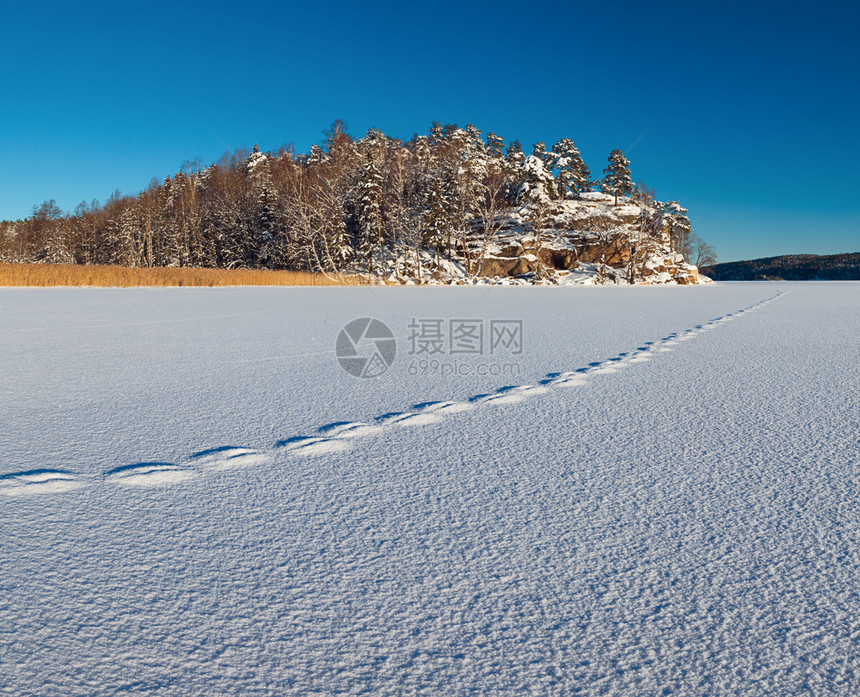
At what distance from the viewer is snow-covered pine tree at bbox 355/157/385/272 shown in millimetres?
37656

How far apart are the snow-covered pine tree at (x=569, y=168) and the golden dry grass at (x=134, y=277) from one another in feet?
88.3

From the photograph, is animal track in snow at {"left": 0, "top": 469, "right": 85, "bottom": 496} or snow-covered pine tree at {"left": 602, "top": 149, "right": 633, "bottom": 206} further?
snow-covered pine tree at {"left": 602, "top": 149, "right": 633, "bottom": 206}

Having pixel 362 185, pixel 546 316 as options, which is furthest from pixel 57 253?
pixel 546 316

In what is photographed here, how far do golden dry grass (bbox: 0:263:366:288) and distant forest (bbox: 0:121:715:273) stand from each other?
18.4ft

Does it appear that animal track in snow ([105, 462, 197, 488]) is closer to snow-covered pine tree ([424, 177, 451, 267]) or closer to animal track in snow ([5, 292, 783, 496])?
animal track in snow ([5, 292, 783, 496])

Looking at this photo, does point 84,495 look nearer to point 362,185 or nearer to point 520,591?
point 520,591

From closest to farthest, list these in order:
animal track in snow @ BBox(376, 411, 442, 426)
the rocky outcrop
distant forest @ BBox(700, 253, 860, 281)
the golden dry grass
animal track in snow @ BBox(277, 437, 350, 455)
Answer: animal track in snow @ BBox(277, 437, 350, 455), animal track in snow @ BBox(376, 411, 442, 426), the golden dry grass, the rocky outcrop, distant forest @ BBox(700, 253, 860, 281)

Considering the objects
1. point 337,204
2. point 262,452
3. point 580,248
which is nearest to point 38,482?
point 262,452

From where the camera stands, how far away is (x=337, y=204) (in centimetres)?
3603

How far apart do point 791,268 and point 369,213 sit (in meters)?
92.0

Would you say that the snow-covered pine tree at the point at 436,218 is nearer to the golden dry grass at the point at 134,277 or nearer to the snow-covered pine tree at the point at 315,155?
the golden dry grass at the point at 134,277

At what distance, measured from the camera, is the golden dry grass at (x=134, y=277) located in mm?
19328

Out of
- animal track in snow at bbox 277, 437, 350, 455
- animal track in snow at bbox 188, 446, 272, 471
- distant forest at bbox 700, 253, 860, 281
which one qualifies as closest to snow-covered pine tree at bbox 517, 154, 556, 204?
animal track in snow at bbox 277, 437, 350, 455

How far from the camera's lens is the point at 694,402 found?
3.28 m
